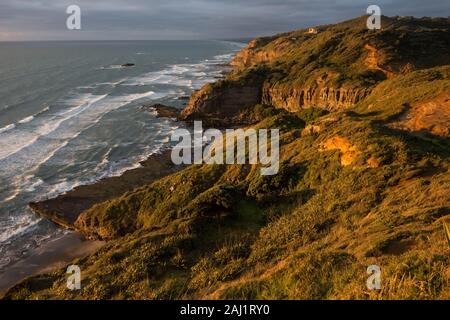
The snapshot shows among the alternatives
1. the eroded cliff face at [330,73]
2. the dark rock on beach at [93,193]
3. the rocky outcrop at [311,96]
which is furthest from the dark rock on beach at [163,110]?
the dark rock on beach at [93,193]

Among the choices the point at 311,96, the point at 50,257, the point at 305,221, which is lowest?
the point at 50,257

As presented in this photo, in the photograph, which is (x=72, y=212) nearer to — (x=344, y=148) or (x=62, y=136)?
(x=344, y=148)

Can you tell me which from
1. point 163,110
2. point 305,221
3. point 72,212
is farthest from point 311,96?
point 305,221

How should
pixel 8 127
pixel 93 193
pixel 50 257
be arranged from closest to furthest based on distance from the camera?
pixel 50 257, pixel 93 193, pixel 8 127

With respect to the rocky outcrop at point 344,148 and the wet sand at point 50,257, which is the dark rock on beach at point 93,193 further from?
the rocky outcrop at point 344,148

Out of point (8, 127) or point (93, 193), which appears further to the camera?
point (8, 127)

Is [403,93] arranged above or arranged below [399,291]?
above

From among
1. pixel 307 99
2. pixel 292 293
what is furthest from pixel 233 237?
pixel 307 99

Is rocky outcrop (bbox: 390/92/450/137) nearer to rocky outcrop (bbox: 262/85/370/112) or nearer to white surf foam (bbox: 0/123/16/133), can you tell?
rocky outcrop (bbox: 262/85/370/112)
